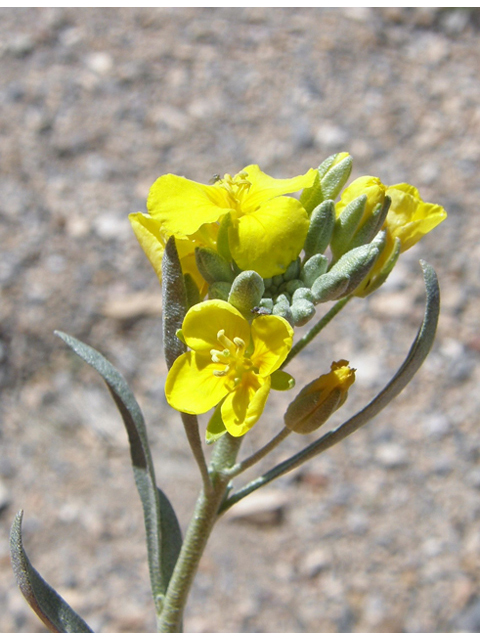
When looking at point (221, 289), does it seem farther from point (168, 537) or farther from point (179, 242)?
Result: point (168, 537)

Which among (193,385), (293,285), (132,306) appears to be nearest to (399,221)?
(293,285)

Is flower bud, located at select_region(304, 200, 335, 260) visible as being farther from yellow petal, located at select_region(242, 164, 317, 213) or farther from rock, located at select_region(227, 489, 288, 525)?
rock, located at select_region(227, 489, 288, 525)

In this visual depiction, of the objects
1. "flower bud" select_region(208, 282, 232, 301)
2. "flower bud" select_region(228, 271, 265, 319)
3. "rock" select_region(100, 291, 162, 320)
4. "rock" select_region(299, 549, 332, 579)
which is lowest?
"rock" select_region(299, 549, 332, 579)

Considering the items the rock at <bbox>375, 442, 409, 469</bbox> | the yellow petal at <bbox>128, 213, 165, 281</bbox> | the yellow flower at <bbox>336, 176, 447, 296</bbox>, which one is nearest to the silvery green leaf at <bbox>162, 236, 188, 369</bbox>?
the yellow petal at <bbox>128, 213, 165, 281</bbox>

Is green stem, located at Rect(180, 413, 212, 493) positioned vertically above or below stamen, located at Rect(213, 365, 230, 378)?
below

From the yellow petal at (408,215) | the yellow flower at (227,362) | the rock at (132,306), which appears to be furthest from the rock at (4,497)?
the yellow petal at (408,215)

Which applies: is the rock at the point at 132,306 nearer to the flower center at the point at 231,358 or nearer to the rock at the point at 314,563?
the rock at the point at 314,563
